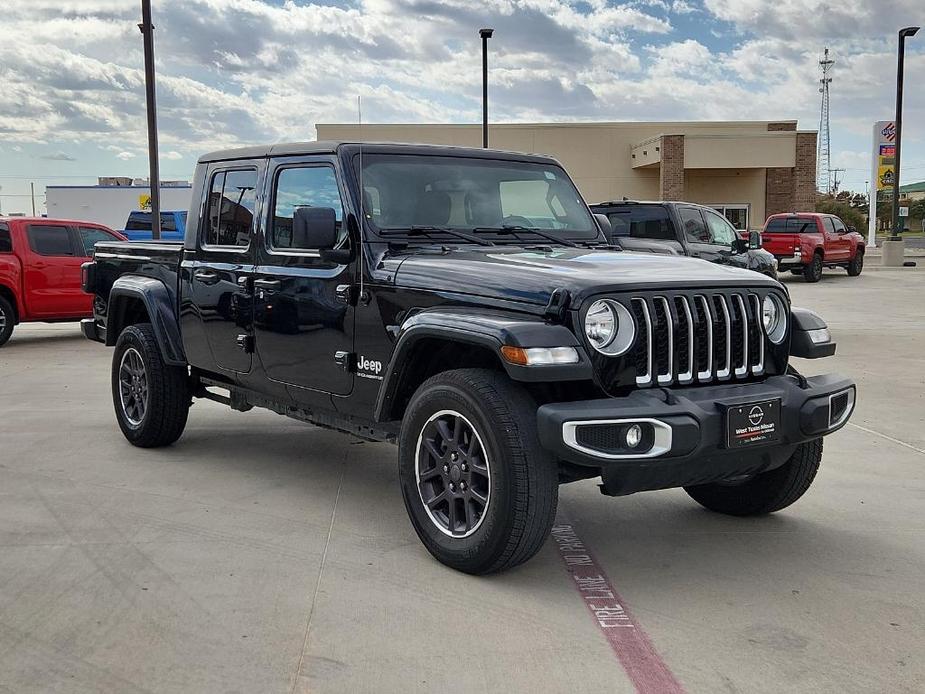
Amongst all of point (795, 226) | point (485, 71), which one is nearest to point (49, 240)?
point (485, 71)

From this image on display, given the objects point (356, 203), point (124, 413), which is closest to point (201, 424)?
point (124, 413)

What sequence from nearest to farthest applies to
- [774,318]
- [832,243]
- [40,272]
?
[774,318] < [40,272] < [832,243]

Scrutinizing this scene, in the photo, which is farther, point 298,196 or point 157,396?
point 157,396

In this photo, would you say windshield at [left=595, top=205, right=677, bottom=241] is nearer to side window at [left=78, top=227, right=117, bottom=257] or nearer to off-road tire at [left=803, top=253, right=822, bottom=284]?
side window at [left=78, top=227, right=117, bottom=257]

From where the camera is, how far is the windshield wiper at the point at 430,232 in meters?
5.10

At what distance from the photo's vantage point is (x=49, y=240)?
1372 cm

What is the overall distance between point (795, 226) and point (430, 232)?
23093mm

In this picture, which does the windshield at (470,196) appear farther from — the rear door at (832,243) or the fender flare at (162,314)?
the rear door at (832,243)

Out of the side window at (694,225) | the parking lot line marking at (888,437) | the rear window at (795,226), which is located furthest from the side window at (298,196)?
the rear window at (795,226)

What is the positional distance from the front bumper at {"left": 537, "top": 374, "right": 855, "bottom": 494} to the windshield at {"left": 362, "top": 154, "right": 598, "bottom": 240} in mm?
1668

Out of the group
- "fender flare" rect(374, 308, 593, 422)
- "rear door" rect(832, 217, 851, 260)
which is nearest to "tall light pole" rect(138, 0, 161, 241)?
"fender flare" rect(374, 308, 593, 422)

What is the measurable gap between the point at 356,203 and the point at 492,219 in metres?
0.78

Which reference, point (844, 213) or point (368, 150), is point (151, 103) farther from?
point (844, 213)

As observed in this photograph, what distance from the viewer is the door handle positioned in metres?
6.02
